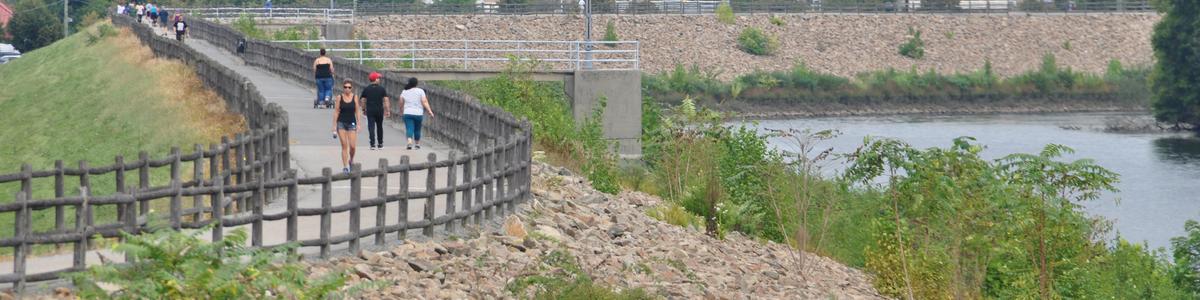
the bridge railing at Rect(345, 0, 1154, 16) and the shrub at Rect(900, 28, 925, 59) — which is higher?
the bridge railing at Rect(345, 0, 1154, 16)

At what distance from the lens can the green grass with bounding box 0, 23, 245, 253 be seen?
32469 millimetres

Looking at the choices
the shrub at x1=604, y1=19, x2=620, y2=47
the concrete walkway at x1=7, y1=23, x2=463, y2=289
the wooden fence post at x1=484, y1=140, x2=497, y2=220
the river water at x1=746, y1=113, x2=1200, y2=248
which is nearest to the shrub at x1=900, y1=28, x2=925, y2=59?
the river water at x1=746, y1=113, x2=1200, y2=248

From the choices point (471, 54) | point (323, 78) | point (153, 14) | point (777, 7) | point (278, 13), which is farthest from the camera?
point (777, 7)

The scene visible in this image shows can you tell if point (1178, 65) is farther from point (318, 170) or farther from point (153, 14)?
point (318, 170)

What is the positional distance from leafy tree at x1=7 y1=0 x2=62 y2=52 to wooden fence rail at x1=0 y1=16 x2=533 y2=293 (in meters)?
72.6

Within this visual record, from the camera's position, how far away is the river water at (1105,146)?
1706 inches

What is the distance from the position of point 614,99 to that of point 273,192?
28.8 metres

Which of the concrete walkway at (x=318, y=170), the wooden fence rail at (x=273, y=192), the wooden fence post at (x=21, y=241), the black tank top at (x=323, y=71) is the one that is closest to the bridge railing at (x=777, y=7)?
A: the concrete walkway at (x=318, y=170)

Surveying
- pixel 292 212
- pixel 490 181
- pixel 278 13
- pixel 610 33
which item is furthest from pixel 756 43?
pixel 292 212

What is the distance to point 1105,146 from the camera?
6675 centimetres

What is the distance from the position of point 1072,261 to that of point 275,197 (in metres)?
9.81

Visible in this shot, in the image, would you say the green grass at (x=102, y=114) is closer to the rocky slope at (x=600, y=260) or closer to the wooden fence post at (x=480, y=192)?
the rocky slope at (x=600, y=260)

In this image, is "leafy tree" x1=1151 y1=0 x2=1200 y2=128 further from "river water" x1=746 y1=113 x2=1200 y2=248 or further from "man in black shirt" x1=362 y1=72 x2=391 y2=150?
"man in black shirt" x1=362 y1=72 x2=391 y2=150

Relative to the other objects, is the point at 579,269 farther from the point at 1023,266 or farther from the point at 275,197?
the point at 1023,266
